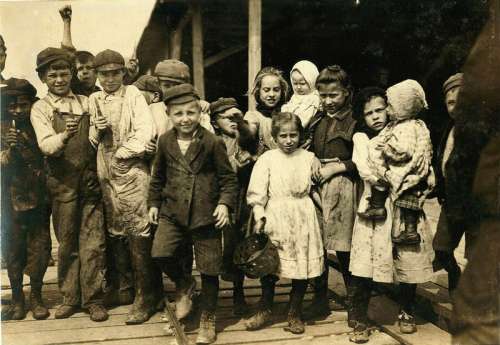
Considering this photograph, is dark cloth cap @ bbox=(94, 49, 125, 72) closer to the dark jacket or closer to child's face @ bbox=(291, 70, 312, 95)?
the dark jacket

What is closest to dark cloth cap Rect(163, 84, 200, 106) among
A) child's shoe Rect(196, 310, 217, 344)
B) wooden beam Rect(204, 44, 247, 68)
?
child's shoe Rect(196, 310, 217, 344)

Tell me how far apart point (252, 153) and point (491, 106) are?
7.73 ft

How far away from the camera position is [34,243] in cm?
406

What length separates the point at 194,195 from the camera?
140 inches

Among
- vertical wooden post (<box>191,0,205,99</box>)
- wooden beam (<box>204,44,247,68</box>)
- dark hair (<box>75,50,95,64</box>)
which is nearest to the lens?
dark hair (<box>75,50,95,64</box>)

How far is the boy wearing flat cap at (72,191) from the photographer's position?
393 cm

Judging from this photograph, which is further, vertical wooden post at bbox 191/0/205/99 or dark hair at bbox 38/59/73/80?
vertical wooden post at bbox 191/0/205/99

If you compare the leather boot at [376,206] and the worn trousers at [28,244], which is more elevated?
the leather boot at [376,206]

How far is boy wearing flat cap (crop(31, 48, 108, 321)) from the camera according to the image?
155 inches

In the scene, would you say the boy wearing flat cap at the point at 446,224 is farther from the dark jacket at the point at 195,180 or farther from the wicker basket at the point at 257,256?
the dark jacket at the point at 195,180

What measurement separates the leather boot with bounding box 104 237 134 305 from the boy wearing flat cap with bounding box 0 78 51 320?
524 mm

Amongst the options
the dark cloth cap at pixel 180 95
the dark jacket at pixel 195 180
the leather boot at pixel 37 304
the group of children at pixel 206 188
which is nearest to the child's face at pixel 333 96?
the group of children at pixel 206 188

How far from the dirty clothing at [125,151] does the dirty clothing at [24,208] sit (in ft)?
1.53

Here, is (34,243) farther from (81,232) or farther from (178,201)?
(178,201)
